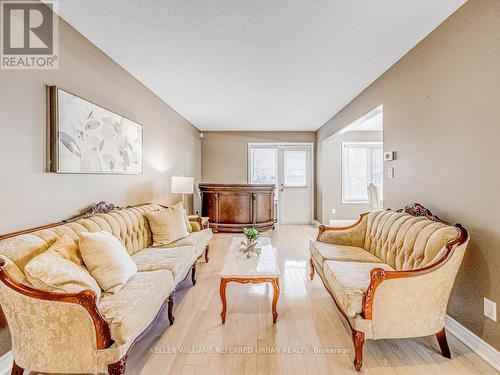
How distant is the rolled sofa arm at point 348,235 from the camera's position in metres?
3.03

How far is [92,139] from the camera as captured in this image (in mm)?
2600

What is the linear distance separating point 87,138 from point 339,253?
2790 millimetres

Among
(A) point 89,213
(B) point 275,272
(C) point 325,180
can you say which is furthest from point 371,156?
(A) point 89,213

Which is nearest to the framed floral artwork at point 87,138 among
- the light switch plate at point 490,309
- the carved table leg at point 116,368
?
the carved table leg at point 116,368

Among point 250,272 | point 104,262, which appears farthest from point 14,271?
point 250,272

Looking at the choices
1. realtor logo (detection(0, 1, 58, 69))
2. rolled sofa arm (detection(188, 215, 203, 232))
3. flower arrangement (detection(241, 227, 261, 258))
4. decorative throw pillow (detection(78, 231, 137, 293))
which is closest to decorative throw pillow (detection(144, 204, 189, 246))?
rolled sofa arm (detection(188, 215, 203, 232))

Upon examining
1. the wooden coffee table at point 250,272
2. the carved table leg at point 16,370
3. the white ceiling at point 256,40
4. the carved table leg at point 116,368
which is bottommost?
the carved table leg at point 16,370

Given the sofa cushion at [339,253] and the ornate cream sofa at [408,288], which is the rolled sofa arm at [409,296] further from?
the sofa cushion at [339,253]

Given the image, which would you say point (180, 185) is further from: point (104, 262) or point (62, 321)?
point (62, 321)

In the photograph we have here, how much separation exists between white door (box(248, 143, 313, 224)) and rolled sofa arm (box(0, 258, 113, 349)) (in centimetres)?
596

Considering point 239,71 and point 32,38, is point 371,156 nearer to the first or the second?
point 239,71

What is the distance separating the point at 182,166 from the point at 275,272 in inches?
156

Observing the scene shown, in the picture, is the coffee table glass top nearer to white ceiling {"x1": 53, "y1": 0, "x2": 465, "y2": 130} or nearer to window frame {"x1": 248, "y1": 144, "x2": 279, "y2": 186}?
white ceiling {"x1": 53, "y1": 0, "x2": 465, "y2": 130}

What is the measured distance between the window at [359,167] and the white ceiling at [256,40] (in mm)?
3121
